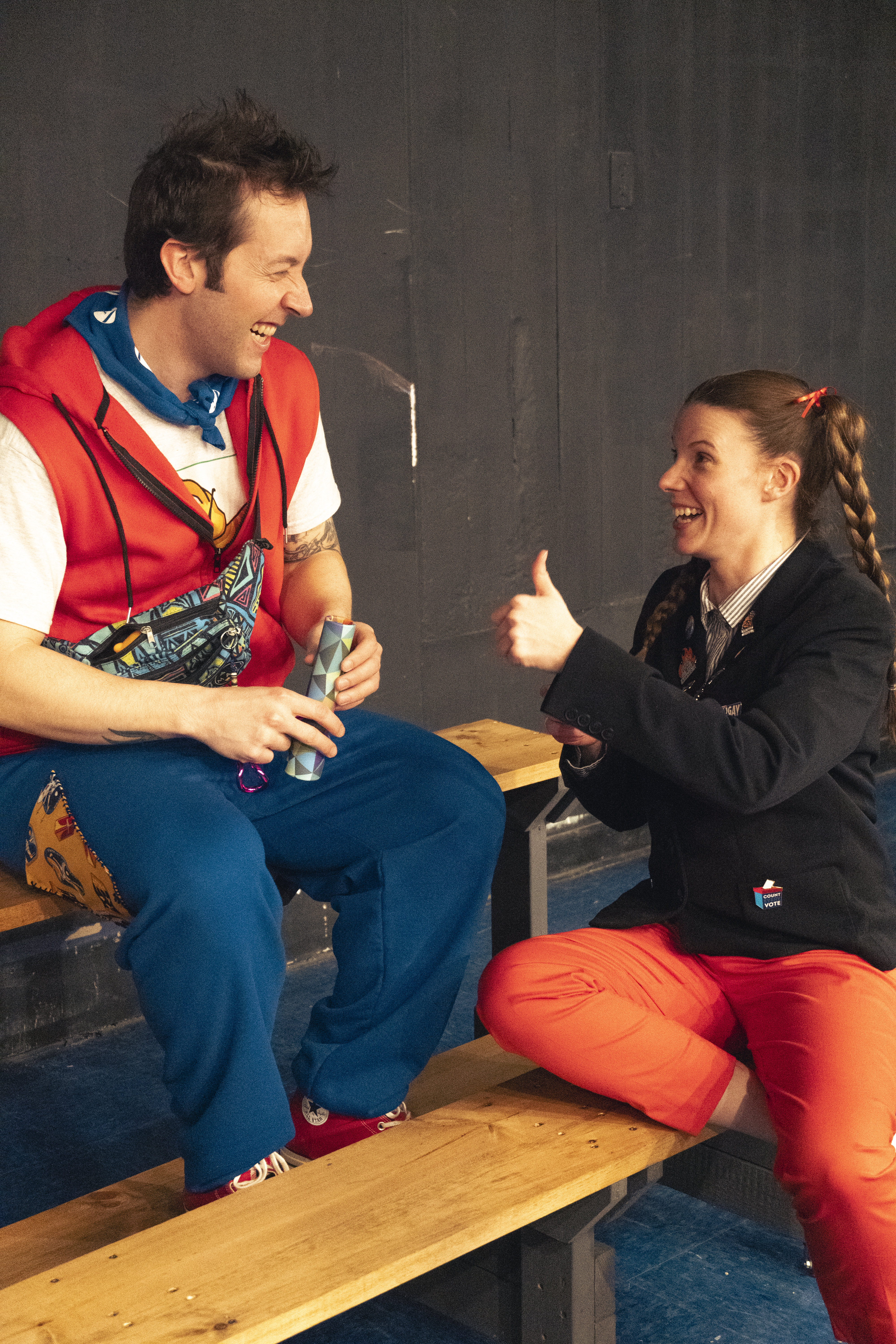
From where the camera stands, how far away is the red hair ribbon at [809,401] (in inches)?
86.0

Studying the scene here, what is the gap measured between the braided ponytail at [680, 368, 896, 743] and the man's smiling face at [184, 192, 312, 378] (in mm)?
659

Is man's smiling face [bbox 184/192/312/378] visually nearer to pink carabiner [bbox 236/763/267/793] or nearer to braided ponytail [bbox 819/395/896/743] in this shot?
pink carabiner [bbox 236/763/267/793]

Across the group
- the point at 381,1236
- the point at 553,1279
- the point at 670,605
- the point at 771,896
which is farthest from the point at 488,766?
the point at 381,1236

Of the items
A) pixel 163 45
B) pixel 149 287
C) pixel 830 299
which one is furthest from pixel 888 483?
pixel 149 287

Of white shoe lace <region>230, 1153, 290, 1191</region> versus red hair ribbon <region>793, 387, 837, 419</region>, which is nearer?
white shoe lace <region>230, 1153, 290, 1191</region>

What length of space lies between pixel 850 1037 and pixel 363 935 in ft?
2.27

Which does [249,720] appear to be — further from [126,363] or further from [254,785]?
[126,363]

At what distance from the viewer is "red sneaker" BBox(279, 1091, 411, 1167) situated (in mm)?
2023

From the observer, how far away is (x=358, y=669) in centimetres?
214

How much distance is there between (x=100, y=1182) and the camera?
2.52m

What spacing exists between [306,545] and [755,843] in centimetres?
95

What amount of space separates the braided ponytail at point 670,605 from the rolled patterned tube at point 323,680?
540mm

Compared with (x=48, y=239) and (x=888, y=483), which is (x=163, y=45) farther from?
(x=888, y=483)

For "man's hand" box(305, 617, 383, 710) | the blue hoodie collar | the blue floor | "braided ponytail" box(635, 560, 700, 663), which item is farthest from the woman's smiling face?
the blue floor
